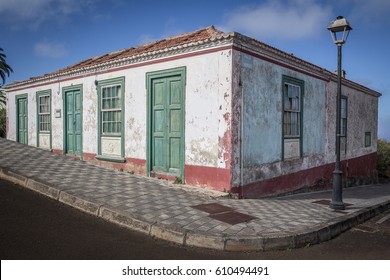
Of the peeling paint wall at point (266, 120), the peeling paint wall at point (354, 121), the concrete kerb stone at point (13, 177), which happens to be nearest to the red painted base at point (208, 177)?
the peeling paint wall at point (266, 120)

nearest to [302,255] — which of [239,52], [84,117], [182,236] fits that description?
[182,236]

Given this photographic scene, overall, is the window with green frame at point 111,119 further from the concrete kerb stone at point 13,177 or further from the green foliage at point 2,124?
the green foliage at point 2,124

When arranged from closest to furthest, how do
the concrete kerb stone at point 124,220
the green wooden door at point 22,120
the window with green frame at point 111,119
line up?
the concrete kerb stone at point 124,220 → the window with green frame at point 111,119 → the green wooden door at point 22,120

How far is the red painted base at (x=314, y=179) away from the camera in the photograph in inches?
307

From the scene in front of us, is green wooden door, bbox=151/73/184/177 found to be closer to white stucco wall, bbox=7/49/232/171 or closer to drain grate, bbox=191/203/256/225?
white stucco wall, bbox=7/49/232/171

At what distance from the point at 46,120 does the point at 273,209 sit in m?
10.6

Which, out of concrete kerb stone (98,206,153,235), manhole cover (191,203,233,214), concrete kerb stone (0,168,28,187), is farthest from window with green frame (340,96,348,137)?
concrete kerb stone (0,168,28,187)

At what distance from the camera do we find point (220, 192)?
23.0 ft

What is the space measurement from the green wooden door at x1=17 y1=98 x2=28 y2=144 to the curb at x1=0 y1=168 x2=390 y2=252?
980 centimetres

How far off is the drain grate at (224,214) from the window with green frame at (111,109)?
16.0 ft

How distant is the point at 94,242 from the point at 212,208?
237 cm

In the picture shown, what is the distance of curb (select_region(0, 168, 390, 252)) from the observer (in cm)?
423

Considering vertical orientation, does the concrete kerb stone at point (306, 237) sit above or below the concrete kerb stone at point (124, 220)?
below
